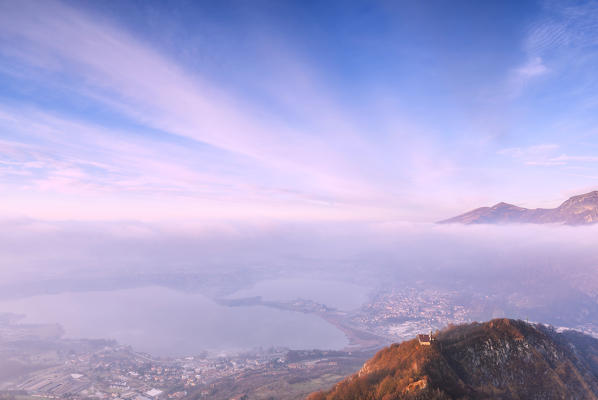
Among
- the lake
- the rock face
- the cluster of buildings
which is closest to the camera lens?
the rock face

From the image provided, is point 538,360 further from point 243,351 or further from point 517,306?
point 517,306

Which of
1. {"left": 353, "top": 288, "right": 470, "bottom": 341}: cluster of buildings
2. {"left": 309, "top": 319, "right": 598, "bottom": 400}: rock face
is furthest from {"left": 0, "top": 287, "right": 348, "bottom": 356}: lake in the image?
{"left": 309, "top": 319, "right": 598, "bottom": 400}: rock face

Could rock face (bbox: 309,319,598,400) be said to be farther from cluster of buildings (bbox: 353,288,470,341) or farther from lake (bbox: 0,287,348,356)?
lake (bbox: 0,287,348,356)

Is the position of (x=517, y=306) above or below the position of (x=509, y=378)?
below

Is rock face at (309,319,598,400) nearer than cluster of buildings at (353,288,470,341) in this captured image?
Yes

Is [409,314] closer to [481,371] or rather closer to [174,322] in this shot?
[174,322]

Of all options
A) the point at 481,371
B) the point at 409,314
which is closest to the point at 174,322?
the point at 409,314

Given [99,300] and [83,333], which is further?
[99,300]

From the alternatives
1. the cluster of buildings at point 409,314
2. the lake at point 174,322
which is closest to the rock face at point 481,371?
the cluster of buildings at point 409,314

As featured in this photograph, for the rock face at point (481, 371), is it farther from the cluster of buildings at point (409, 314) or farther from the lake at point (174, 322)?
the lake at point (174, 322)

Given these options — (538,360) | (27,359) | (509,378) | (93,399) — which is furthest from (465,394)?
(27,359)
